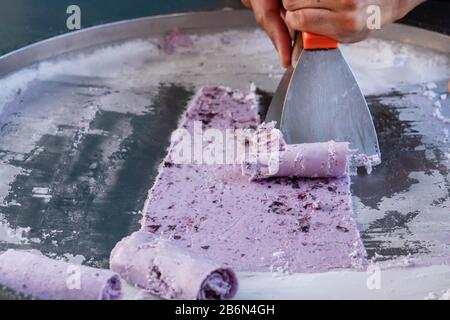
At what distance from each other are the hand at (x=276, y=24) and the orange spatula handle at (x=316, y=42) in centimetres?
12

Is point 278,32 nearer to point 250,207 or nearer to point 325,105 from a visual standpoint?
point 325,105

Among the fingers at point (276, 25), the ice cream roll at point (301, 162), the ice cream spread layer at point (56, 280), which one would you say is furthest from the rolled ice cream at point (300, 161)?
the ice cream spread layer at point (56, 280)

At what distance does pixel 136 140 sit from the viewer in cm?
201

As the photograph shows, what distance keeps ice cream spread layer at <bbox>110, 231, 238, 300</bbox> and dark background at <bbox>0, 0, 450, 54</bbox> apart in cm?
108

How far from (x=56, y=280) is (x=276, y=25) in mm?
985

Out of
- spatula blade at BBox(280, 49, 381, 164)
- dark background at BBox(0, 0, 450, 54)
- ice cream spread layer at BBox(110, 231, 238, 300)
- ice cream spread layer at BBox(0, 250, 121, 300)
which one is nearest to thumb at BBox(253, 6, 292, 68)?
spatula blade at BBox(280, 49, 381, 164)

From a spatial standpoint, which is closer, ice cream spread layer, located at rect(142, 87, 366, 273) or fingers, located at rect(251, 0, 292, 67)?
ice cream spread layer, located at rect(142, 87, 366, 273)

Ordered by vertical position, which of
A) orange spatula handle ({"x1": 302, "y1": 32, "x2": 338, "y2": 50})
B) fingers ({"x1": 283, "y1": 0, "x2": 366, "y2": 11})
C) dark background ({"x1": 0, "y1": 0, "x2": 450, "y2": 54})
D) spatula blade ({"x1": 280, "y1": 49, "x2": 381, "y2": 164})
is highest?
dark background ({"x1": 0, "y1": 0, "x2": 450, "y2": 54})

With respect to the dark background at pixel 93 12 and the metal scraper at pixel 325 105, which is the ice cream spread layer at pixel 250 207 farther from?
the dark background at pixel 93 12

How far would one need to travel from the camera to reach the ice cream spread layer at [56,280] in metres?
1.37

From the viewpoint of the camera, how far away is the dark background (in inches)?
94.7

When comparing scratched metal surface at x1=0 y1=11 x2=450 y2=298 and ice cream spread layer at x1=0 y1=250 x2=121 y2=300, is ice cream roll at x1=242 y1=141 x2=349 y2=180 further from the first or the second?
ice cream spread layer at x1=0 y1=250 x2=121 y2=300
